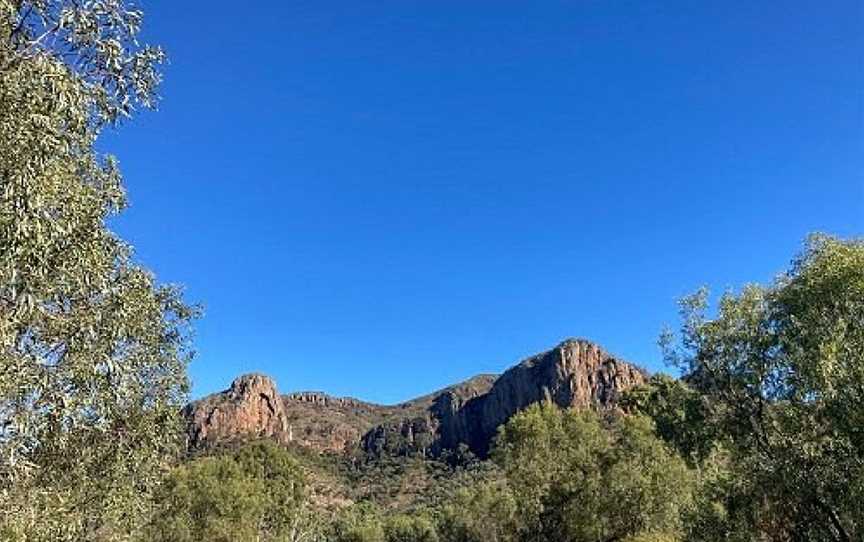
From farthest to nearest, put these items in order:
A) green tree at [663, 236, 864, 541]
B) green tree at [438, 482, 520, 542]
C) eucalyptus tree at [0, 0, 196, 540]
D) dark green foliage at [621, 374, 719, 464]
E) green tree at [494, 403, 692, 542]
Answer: green tree at [438, 482, 520, 542] → green tree at [494, 403, 692, 542] → dark green foliage at [621, 374, 719, 464] → green tree at [663, 236, 864, 541] → eucalyptus tree at [0, 0, 196, 540]

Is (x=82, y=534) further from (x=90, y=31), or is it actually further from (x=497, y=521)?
(x=497, y=521)

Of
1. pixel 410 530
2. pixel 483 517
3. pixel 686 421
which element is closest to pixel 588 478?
pixel 483 517

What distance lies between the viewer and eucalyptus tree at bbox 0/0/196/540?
9.86 m

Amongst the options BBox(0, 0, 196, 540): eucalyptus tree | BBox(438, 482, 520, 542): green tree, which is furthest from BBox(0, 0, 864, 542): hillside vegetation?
BBox(438, 482, 520, 542): green tree

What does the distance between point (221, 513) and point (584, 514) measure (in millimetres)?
27567

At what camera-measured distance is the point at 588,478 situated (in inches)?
2044

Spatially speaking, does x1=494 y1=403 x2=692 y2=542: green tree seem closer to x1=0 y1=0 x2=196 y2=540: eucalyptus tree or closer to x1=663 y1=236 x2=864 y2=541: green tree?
x1=663 y1=236 x2=864 y2=541: green tree

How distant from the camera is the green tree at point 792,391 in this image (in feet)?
64.4

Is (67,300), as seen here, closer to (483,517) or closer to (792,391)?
(792,391)

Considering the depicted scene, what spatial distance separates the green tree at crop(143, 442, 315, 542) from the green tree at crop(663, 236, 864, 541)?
35.8 m

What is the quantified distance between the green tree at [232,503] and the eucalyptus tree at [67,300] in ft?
91.5

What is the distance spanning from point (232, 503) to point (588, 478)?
27655mm

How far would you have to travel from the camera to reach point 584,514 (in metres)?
51.4

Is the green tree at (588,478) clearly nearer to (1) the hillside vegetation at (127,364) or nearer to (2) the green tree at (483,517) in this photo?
(2) the green tree at (483,517)
